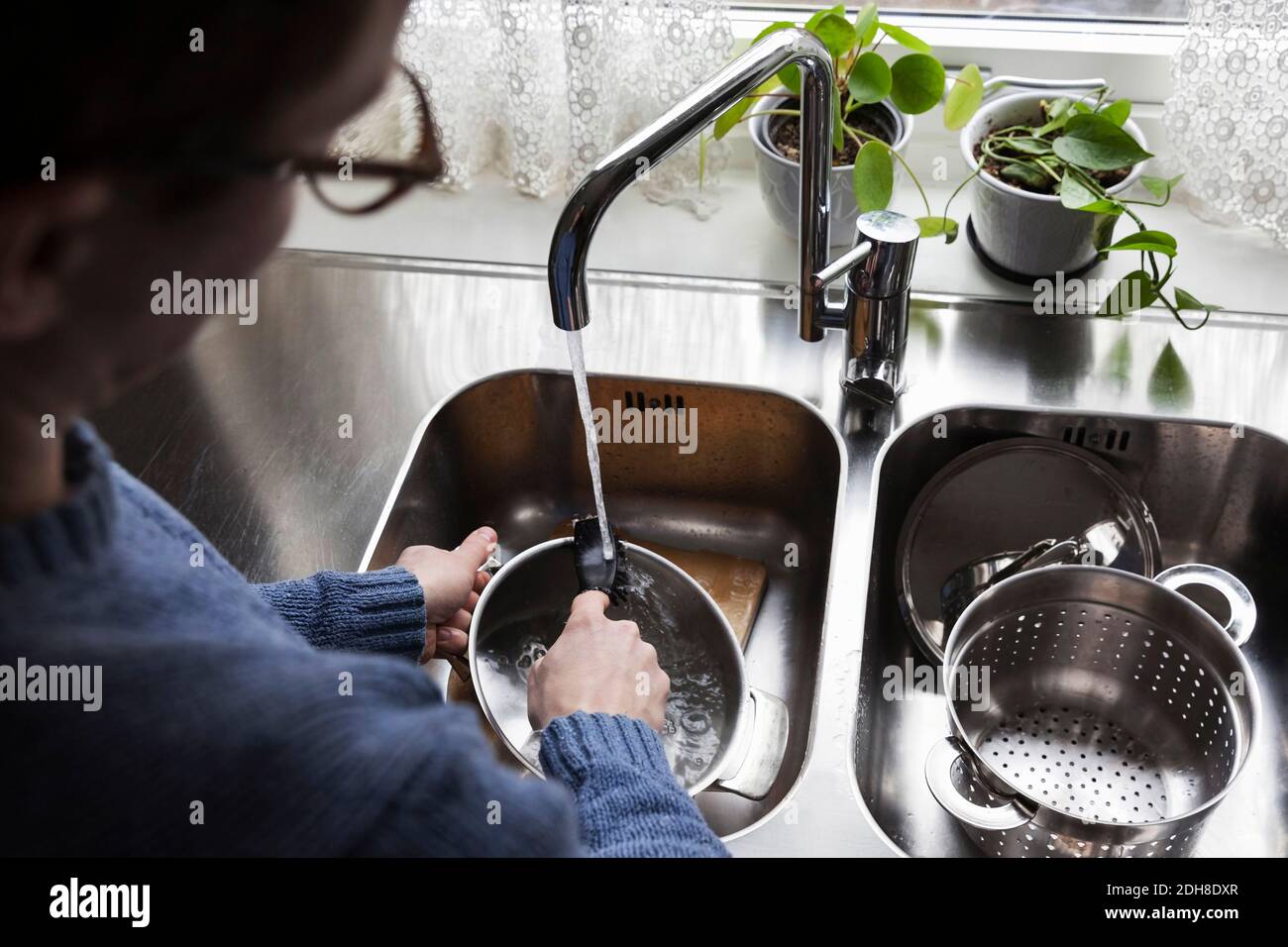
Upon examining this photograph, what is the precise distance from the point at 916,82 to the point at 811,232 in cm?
21

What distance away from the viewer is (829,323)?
944mm

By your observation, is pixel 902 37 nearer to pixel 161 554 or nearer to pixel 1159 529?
pixel 1159 529

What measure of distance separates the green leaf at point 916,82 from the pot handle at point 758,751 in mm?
532

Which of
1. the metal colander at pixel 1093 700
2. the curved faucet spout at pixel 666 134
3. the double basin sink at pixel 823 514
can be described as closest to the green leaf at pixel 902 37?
the curved faucet spout at pixel 666 134

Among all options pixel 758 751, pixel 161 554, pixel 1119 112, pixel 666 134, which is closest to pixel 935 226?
pixel 1119 112

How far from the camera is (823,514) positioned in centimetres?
102

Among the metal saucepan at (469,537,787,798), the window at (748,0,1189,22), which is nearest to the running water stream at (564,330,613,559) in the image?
the metal saucepan at (469,537,787,798)

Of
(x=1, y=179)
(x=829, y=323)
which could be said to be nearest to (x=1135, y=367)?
(x=829, y=323)

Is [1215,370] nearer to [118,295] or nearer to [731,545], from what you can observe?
[731,545]

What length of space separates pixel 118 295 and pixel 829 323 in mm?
666

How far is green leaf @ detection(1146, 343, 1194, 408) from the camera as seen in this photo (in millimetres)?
958

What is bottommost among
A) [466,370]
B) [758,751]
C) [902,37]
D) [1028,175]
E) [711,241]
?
[758,751]

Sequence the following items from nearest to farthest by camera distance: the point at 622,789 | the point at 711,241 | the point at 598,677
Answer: the point at 622,789 < the point at 598,677 < the point at 711,241

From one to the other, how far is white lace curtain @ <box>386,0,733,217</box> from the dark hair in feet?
2.33
